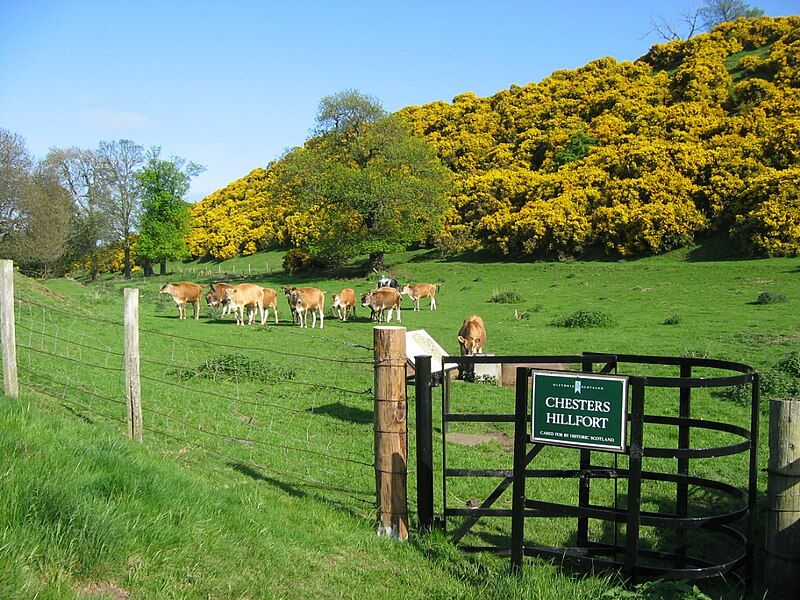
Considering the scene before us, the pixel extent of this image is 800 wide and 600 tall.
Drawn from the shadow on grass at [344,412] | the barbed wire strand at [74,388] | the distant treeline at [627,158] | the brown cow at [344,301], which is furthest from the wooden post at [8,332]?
the distant treeline at [627,158]

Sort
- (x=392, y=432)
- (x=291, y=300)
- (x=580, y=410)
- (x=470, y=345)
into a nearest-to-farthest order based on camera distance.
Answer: (x=580, y=410)
(x=392, y=432)
(x=470, y=345)
(x=291, y=300)

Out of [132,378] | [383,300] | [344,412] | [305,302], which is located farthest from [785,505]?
[383,300]

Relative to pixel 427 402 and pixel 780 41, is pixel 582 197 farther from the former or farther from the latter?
pixel 427 402

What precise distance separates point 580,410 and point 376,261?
42756 millimetres

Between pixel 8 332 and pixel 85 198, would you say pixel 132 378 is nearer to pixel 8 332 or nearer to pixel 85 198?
pixel 8 332

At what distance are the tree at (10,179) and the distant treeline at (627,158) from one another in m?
16.5

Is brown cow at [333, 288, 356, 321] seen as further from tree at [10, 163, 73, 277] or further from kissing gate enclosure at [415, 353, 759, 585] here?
tree at [10, 163, 73, 277]

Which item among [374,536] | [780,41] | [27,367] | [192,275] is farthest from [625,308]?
[192,275]

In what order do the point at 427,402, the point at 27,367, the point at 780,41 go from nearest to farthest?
the point at 427,402 < the point at 27,367 < the point at 780,41

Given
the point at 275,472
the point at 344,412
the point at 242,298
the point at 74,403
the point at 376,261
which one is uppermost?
the point at 376,261

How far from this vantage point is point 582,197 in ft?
139

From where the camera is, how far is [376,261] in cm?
4747

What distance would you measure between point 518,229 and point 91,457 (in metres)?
38.9

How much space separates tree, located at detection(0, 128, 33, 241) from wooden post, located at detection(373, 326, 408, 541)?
4616 centimetres
